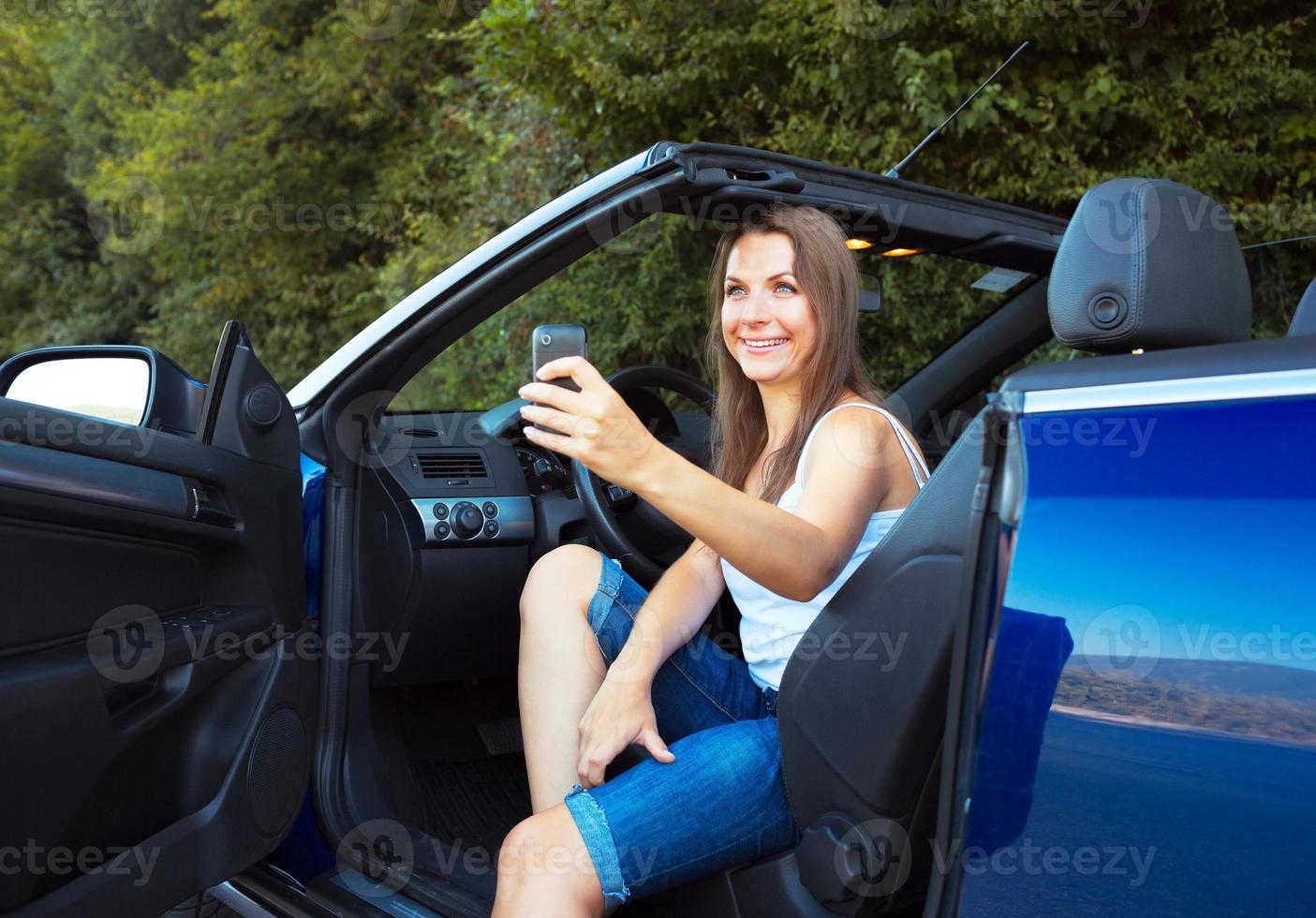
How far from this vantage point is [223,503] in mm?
1946

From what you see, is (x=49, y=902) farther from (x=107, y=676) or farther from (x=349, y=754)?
(x=349, y=754)

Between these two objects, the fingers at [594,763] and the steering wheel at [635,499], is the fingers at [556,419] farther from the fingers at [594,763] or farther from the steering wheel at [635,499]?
the steering wheel at [635,499]

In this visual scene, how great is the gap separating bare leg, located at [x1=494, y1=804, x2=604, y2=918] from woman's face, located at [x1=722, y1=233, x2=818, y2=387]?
852 millimetres

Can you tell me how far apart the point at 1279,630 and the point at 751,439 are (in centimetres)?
127

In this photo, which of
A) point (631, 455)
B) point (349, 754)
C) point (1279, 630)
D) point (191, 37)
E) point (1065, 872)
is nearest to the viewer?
point (1279, 630)

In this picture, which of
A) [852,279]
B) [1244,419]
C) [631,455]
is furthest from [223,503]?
[1244,419]

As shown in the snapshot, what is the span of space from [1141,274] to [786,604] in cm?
80

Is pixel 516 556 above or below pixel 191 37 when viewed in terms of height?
below

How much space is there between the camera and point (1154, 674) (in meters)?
1.12

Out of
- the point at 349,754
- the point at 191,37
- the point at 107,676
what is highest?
the point at 191,37

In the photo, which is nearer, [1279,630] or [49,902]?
[1279,630]

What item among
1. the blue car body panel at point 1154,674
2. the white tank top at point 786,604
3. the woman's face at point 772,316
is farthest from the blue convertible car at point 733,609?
the white tank top at point 786,604

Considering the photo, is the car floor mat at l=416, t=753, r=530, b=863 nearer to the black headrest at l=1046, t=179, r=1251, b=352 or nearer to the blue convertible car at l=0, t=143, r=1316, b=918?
the blue convertible car at l=0, t=143, r=1316, b=918

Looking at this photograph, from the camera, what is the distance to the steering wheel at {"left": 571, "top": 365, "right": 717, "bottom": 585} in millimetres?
2658
